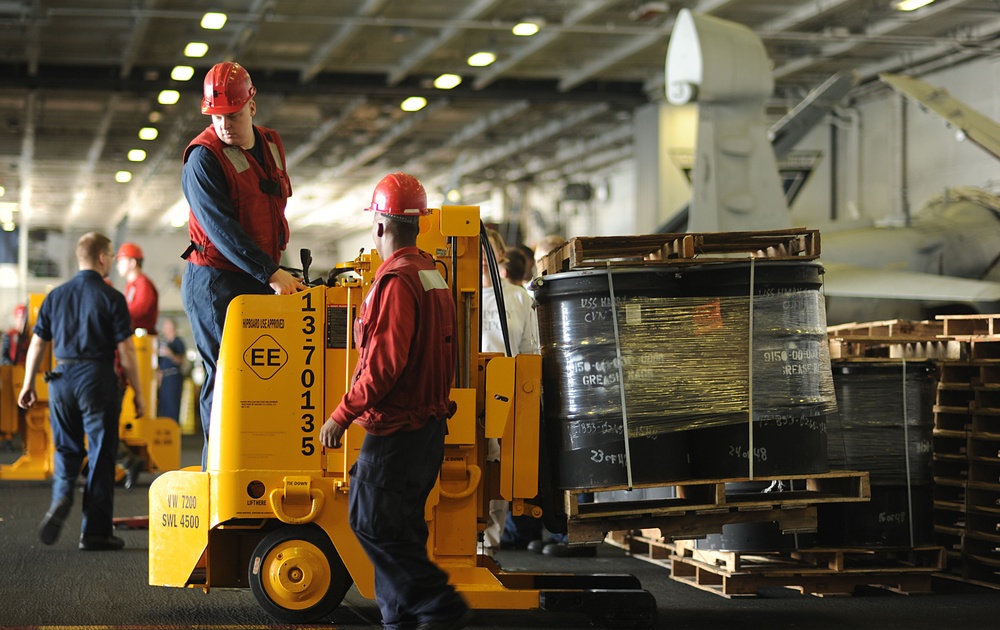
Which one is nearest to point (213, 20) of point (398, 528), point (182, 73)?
point (182, 73)

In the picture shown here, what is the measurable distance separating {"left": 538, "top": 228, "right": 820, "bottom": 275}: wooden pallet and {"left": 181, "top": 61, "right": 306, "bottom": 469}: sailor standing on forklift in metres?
1.12

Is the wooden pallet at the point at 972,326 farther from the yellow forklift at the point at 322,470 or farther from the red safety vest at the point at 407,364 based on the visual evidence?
the red safety vest at the point at 407,364

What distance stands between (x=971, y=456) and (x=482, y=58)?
467 inches

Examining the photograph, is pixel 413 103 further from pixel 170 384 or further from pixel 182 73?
pixel 170 384

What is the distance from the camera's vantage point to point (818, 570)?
5.65 m

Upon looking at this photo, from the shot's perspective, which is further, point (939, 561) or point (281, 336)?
point (939, 561)

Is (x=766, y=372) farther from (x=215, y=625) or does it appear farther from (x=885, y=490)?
(x=215, y=625)

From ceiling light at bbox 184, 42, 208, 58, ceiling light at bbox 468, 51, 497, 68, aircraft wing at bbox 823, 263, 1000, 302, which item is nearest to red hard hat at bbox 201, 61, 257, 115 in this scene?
aircraft wing at bbox 823, 263, 1000, 302

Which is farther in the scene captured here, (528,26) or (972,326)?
(528,26)

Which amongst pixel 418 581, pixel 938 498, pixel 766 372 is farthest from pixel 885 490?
pixel 418 581

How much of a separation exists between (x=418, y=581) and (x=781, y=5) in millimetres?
13195

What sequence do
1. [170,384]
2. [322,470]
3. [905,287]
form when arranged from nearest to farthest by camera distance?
[322,470]
[905,287]
[170,384]

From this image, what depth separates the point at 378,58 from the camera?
17781 millimetres

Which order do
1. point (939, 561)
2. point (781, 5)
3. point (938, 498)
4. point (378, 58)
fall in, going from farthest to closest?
point (378, 58) < point (781, 5) < point (938, 498) < point (939, 561)
